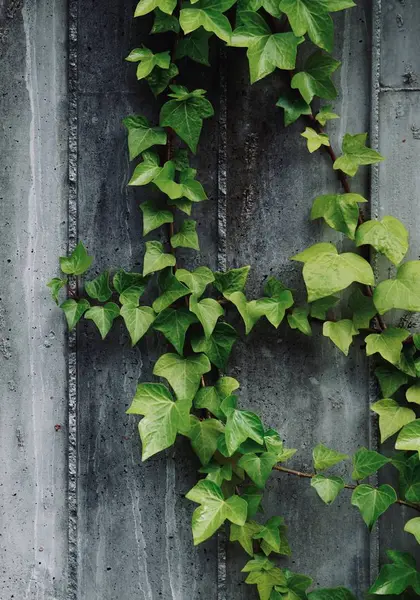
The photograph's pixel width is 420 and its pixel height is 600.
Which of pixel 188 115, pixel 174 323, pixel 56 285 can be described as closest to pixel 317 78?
pixel 188 115

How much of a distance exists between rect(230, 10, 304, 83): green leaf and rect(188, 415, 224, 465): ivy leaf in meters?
0.75

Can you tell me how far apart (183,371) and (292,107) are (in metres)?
0.64

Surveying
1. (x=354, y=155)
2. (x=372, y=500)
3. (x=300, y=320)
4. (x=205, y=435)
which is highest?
(x=354, y=155)

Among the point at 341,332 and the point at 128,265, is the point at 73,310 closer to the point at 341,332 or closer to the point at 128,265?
the point at 128,265

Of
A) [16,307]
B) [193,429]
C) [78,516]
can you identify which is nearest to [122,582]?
[78,516]

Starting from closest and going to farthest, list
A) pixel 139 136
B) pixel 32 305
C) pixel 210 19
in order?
pixel 210 19 → pixel 139 136 → pixel 32 305

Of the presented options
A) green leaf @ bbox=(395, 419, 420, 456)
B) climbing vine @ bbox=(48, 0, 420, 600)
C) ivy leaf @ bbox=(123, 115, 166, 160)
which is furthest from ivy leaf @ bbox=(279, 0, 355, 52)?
green leaf @ bbox=(395, 419, 420, 456)

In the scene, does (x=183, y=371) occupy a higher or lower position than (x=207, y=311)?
lower

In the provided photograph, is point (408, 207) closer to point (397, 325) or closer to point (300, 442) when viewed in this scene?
point (397, 325)

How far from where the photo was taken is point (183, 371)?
1461 mm

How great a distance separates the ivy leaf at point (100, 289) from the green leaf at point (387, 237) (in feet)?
1.86

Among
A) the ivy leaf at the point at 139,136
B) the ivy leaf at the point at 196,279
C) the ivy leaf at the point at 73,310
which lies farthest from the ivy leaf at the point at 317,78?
the ivy leaf at the point at 73,310

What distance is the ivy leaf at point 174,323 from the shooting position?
4.76 feet

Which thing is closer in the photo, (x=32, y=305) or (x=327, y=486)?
(x=327, y=486)
